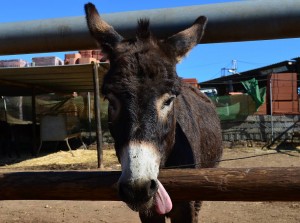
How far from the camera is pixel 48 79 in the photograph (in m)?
12.1

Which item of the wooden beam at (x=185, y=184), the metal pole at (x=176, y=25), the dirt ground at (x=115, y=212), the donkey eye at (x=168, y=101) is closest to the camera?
the metal pole at (x=176, y=25)

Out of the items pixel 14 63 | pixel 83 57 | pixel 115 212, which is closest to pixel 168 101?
pixel 115 212

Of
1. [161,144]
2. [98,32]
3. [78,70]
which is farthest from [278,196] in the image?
[78,70]

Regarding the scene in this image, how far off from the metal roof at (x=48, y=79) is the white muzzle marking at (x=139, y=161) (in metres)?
7.72

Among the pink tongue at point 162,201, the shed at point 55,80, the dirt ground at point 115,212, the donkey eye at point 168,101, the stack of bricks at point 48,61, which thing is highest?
the stack of bricks at point 48,61

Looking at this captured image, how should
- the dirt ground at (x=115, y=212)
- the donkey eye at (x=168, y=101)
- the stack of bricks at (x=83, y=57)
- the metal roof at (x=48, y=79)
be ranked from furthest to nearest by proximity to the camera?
the stack of bricks at (x=83, y=57) < the metal roof at (x=48, y=79) < the dirt ground at (x=115, y=212) < the donkey eye at (x=168, y=101)

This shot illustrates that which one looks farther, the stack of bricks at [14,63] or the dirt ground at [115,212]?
the stack of bricks at [14,63]

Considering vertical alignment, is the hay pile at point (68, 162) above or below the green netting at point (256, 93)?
below

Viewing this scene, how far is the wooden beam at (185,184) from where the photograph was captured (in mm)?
2094

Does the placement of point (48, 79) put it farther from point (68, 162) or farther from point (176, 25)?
point (176, 25)

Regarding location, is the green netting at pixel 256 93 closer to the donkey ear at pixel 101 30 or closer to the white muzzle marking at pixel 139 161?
the donkey ear at pixel 101 30

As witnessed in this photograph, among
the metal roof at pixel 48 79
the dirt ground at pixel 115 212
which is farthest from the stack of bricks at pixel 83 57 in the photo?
the dirt ground at pixel 115 212

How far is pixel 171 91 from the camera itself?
2445 mm

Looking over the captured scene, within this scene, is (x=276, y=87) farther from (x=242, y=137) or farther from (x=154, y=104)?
(x=154, y=104)
